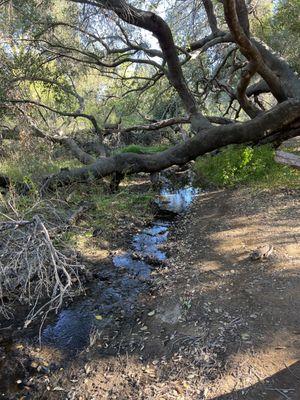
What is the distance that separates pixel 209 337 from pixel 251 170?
17.4ft

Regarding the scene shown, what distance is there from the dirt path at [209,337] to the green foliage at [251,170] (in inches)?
88.2

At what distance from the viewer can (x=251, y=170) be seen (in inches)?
326

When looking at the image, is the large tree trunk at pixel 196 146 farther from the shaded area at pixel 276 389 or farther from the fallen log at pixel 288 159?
the shaded area at pixel 276 389

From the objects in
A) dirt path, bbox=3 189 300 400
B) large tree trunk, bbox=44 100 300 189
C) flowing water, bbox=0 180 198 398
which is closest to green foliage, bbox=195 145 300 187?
large tree trunk, bbox=44 100 300 189

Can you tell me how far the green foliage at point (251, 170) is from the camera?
7.67 metres

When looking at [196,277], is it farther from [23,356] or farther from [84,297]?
[23,356]

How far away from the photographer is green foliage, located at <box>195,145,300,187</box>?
767 cm

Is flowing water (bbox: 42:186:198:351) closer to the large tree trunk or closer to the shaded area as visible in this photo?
the shaded area

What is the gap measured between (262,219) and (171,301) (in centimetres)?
240

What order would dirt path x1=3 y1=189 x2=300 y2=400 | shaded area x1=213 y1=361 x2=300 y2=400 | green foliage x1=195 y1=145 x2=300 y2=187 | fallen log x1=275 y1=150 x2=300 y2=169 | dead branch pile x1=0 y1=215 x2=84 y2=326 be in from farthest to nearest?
green foliage x1=195 y1=145 x2=300 y2=187
fallen log x1=275 y1=150 x2=300 y2=169
dead branch pile x1=0 y1=215 x2=84 y2=326
dirt path x1=3 y1=189 x2=300 y2=400
shaded area x1=213 y1=361 x2=300 y2=400

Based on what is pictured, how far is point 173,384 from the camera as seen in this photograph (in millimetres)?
→ 3250

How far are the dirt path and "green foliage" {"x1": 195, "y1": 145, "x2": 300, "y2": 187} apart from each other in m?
2.24

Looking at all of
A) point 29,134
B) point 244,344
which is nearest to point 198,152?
point 29,134

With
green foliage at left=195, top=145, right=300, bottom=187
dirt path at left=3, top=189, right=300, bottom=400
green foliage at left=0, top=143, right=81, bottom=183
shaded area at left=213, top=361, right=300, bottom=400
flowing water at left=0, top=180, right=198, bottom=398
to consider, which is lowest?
shaded area at left=213, top=361, right=300, bottom=400
